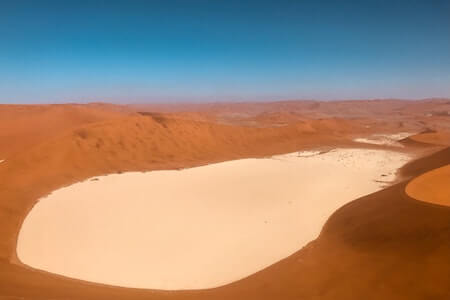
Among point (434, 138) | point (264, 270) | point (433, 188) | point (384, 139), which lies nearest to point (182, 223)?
point (264, 270)

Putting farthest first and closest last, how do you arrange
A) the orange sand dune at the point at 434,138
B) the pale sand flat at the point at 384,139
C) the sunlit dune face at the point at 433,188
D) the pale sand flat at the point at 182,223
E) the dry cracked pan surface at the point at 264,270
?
the pale sand flat at the point at 384,139
the orange sand dune at the point at 434,138
the sunlit dune face at the point at 433,188
the pale sand flat at the point at 182,223
the dry cracked pan surface at the point at 264,270

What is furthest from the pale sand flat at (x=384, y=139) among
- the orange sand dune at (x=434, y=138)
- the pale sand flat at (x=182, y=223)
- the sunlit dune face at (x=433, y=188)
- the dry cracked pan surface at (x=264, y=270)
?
the sunlit dune face at (x=433, y=188)

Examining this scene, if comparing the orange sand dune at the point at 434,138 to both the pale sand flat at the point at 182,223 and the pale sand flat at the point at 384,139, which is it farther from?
the pale sand flat at the point at 182,223

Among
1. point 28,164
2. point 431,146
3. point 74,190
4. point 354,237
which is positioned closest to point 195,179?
point 74,190

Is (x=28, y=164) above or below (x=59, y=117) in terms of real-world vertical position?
below

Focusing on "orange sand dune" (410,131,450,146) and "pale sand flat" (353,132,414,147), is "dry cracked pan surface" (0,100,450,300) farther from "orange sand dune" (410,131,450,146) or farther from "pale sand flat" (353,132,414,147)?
"pale sand flat" (353,132,414,147)

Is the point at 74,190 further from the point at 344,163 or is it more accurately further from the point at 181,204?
the point at 344,163

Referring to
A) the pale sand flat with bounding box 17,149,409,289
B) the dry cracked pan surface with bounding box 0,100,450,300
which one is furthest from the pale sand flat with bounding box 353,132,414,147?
the pale sand flat with bounding box 17,149,409,289

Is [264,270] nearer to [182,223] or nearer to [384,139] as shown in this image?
[182,223]
